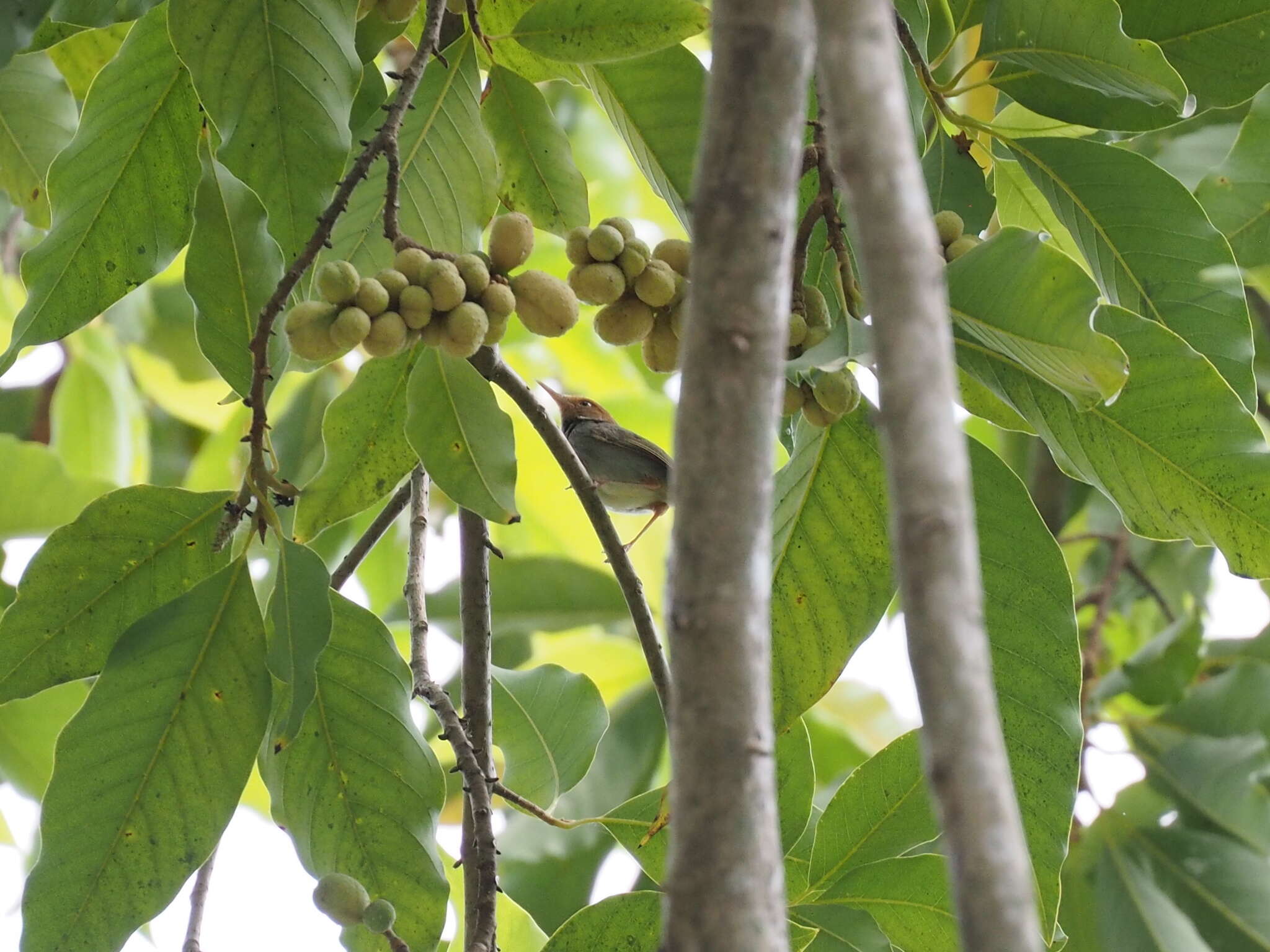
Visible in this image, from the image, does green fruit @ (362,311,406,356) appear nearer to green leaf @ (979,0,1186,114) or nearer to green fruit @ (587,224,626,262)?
green fruit @ (587,224,626,262)

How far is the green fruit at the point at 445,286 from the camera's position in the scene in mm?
1100

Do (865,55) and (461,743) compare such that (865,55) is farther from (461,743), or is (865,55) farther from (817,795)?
(817,795)

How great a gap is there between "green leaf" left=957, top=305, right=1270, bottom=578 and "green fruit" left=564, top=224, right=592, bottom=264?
0.36 meters

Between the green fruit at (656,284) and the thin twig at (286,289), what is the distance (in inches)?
9.8

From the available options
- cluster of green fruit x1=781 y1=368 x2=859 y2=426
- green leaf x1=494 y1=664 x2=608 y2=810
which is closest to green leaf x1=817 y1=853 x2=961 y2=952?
green leaf x1=494 y1=664 x2=608 y2=810

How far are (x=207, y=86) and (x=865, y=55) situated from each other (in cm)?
91

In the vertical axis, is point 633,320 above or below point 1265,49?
below

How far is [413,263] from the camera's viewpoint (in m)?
1.13

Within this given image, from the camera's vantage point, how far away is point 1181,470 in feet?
4.27

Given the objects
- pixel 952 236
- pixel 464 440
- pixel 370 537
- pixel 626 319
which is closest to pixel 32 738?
pixel 370 537

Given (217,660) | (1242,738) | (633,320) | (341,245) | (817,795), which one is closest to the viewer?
(633,320)

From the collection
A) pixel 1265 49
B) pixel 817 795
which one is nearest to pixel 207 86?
pixel 1265 49

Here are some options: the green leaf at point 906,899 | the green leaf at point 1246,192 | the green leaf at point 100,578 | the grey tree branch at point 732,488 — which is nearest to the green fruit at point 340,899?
the green leaf at point 100,578

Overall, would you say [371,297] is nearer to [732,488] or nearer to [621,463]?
[732,488]
